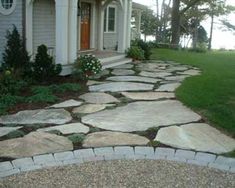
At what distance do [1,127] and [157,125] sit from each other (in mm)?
2295

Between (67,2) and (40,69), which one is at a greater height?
(67,2)

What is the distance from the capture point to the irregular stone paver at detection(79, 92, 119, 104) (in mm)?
7289

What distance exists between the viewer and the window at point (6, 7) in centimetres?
1086

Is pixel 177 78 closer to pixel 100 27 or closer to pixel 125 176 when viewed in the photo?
pixel 100 27

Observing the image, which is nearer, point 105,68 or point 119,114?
point 119,114

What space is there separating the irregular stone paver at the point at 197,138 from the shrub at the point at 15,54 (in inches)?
228

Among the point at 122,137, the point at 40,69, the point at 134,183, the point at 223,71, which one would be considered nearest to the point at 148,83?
the point at 40,69

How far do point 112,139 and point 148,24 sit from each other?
2425cm

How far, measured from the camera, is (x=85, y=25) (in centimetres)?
1472

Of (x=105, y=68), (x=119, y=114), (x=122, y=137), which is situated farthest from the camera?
(x=105, y=68)

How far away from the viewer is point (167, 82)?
957 cm

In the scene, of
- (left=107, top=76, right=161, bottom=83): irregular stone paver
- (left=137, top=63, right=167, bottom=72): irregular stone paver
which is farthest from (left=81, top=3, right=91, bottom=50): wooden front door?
(left=107, top=76, right=161, bottom=83): irregular stone paver

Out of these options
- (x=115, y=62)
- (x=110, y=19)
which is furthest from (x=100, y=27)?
(x=115, y=62)

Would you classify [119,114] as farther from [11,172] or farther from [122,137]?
[11,172]
